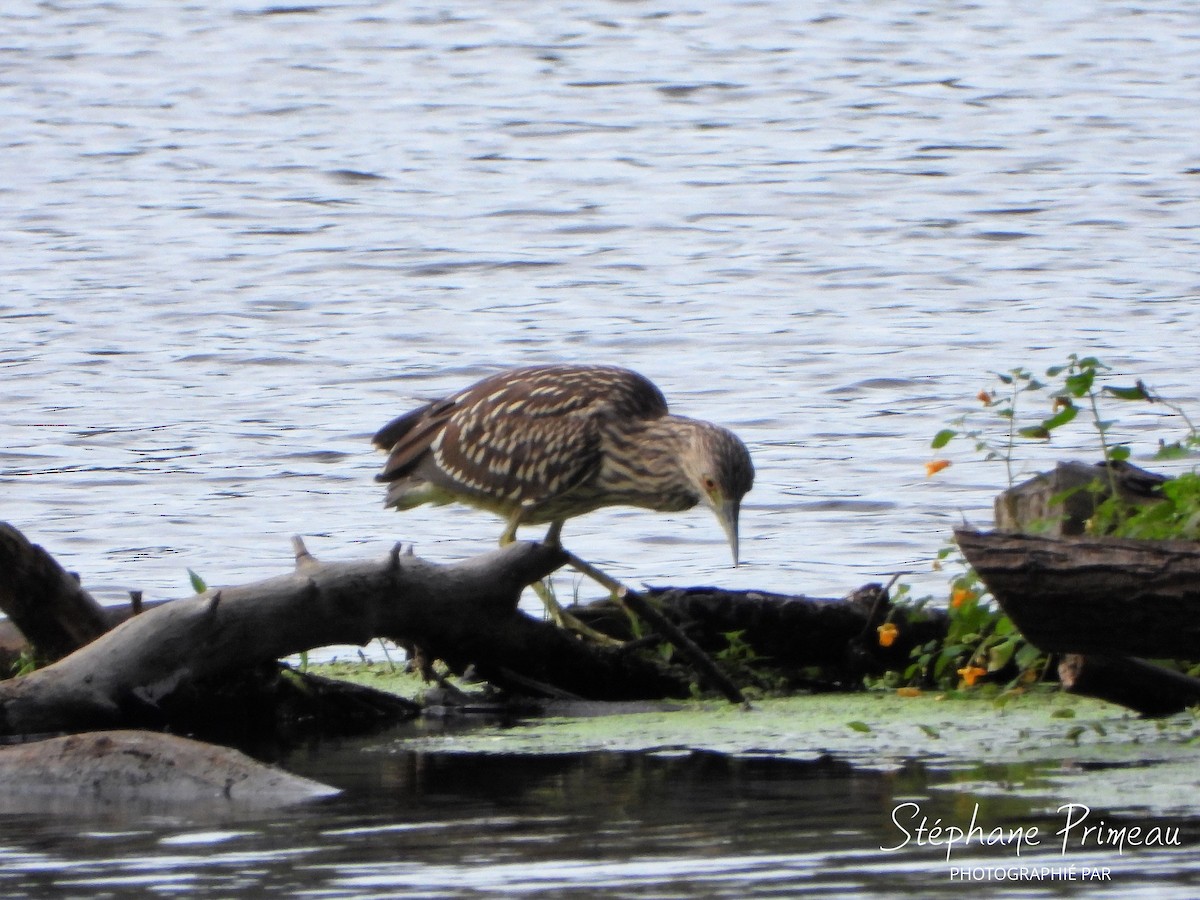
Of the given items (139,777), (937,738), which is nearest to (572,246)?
(937,738)

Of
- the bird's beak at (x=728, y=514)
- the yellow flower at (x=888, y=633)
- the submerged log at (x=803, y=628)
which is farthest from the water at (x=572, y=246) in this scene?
the yellow flower at (x=888, y=633)

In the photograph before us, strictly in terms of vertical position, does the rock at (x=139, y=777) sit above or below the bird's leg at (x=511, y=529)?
above

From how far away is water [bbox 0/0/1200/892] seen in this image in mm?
10891

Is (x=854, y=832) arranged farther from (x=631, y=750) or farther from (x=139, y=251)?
(x=139, y=251)

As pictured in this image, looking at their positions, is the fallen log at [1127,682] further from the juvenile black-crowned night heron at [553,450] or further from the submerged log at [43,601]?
the submerged log at [43,601]

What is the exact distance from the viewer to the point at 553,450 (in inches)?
342

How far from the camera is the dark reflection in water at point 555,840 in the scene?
4.80 m

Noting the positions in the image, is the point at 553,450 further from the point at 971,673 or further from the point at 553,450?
the point at 971,673

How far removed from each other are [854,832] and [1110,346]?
8814 millimetres

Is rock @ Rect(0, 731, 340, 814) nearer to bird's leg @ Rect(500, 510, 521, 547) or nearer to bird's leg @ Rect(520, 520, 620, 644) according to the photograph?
bird's leg @ Rect(520, 520, 620, 644)

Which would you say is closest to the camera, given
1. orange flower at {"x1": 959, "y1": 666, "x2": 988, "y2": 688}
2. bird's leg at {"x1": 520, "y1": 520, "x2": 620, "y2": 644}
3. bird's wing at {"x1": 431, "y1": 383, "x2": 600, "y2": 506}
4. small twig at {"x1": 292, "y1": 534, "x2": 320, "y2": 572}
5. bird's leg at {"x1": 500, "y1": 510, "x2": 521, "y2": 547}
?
small twig at {"x1": 292, "y1": 534, "x2": 320, "y2": 572}

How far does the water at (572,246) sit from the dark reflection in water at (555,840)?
11.1ft

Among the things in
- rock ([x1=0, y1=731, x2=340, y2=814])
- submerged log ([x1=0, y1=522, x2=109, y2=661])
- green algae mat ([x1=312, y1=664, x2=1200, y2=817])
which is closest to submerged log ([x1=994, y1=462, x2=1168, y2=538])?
green algae mat ([x1=312, y1=664, x2=1200, y2=817])

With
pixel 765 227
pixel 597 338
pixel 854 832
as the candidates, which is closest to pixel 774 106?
pixel 765 227
